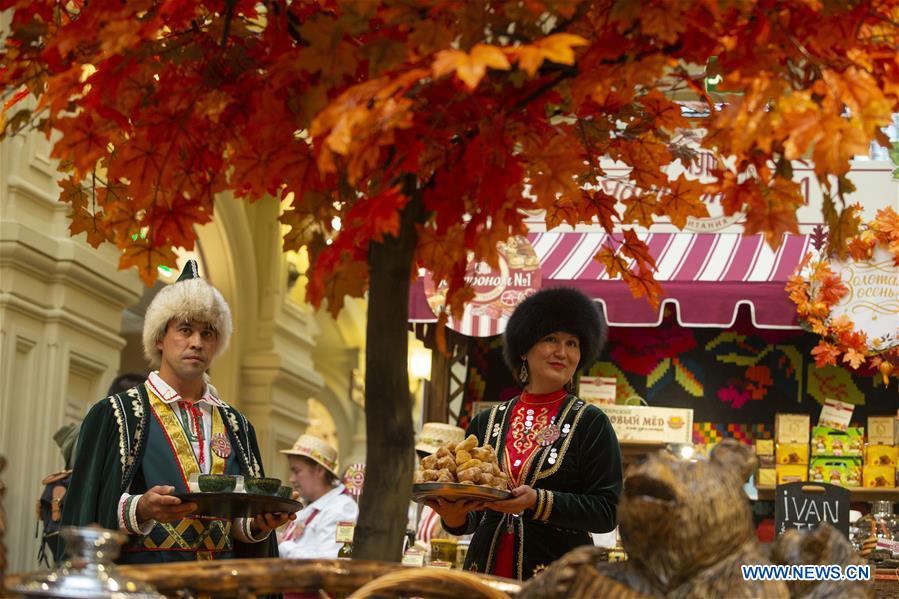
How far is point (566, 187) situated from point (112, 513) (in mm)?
1903

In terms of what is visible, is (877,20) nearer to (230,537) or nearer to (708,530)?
(708,530)

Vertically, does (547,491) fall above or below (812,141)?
below

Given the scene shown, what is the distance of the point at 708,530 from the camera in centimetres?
194

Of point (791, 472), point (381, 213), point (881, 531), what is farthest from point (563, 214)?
Answer: point (791, 472)

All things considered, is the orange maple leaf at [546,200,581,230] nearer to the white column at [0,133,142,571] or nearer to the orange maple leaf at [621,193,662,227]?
the orange maple leaf at [621,193,662,227]

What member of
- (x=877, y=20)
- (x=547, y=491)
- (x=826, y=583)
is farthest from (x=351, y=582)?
(x=547, y=491)

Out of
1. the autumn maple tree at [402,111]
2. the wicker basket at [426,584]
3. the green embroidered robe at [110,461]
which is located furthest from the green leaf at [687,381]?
the wicker basket at [426,584]

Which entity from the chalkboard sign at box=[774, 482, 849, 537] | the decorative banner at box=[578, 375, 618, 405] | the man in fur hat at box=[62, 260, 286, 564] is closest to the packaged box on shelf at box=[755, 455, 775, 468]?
the decorative banner at box=[578, 375, 618, 405]

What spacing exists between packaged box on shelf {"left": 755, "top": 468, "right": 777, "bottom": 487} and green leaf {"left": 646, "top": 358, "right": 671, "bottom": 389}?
0.87m

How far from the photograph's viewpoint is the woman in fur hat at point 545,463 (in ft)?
12.4

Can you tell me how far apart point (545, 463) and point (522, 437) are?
15 centimetres

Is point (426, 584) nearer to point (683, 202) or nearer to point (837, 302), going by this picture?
point (683, 202)

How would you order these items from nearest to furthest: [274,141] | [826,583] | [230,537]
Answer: [826,583], [274,141], [230,537]

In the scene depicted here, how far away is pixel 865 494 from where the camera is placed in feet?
24.8
